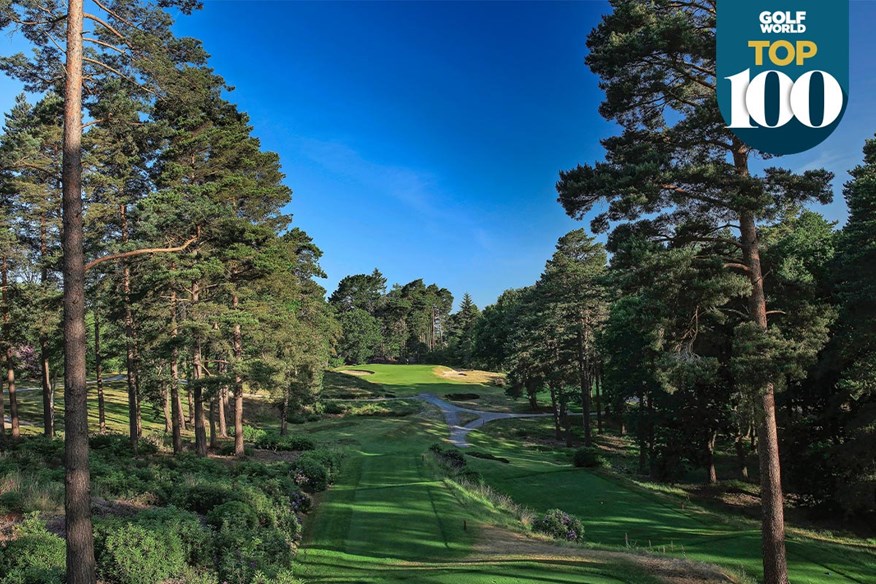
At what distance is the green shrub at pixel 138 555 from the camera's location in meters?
8.29

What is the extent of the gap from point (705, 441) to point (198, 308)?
2819cm

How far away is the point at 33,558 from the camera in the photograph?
7.87 m

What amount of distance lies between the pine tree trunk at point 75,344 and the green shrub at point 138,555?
739 millimetres

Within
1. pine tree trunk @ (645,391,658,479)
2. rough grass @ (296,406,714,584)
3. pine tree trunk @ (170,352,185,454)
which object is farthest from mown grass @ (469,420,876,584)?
pine tree trunk @ (170,352,185,454)

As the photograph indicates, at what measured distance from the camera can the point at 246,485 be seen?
14695 millimetres

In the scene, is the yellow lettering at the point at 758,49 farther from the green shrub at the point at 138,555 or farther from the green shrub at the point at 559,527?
the green shrub at the point at 138,555

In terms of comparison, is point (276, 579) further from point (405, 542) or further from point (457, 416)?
point (457, 416)

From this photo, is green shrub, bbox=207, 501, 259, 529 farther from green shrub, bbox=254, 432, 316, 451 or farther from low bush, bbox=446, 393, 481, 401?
low bush, bbox=446, 393, 481, 401

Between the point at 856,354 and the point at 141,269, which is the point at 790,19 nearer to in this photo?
the point at 856,354

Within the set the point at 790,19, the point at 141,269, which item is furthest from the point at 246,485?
the point at 790,19

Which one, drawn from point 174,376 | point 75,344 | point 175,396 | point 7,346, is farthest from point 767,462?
point 7,346

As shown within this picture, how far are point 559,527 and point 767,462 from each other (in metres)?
6.49

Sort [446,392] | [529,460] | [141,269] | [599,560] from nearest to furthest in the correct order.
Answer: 1. [599,560]
2. [141,269]
3. [529,460]
4. [446,392]

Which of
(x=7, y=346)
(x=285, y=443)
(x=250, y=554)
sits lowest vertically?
(x=285, y=443)
